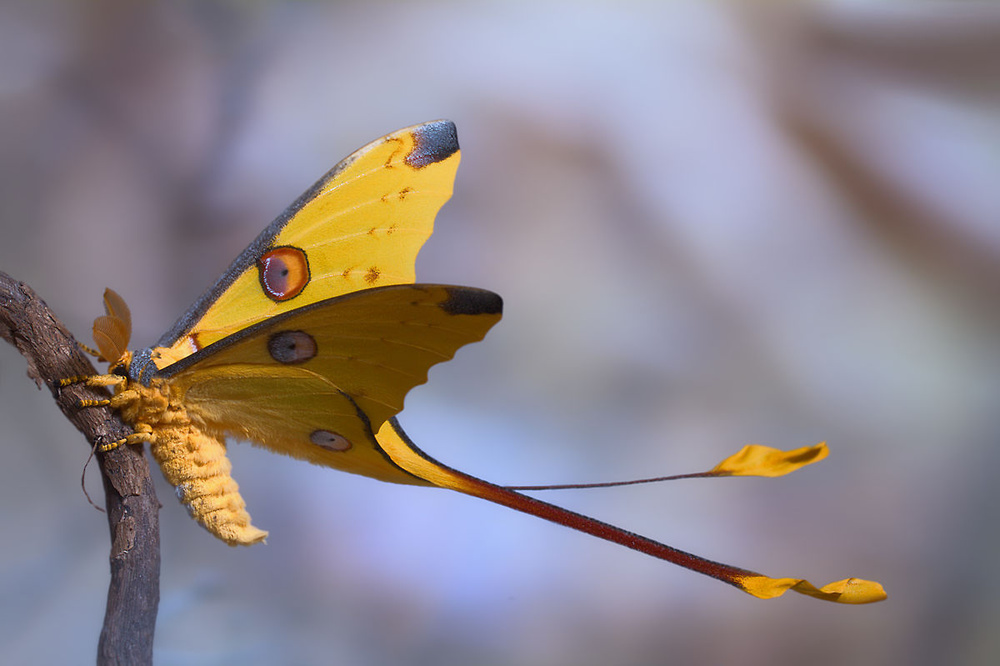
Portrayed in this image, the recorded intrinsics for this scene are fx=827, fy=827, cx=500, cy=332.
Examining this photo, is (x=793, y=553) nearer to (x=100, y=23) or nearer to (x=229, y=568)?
(x=229, y=568)

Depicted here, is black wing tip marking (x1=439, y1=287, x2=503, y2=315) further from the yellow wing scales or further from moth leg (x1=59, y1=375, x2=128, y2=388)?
moth leg (x1=59, y1=375, x2=128, y2=388)

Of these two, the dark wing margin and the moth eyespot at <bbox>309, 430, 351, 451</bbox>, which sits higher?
the dark wing margin

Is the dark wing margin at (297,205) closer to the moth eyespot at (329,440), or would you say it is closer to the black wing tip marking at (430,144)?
the black wing tip marking at (430,144)

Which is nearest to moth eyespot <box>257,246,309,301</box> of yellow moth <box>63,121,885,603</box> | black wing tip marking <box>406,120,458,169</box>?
yellow moth <box>63,121,885,603</box>

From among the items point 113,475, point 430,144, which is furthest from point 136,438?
point 430,144

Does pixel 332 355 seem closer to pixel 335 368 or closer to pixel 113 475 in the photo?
pixel 335 368

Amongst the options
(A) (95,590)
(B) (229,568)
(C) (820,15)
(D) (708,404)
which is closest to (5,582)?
(A) (95,590)
